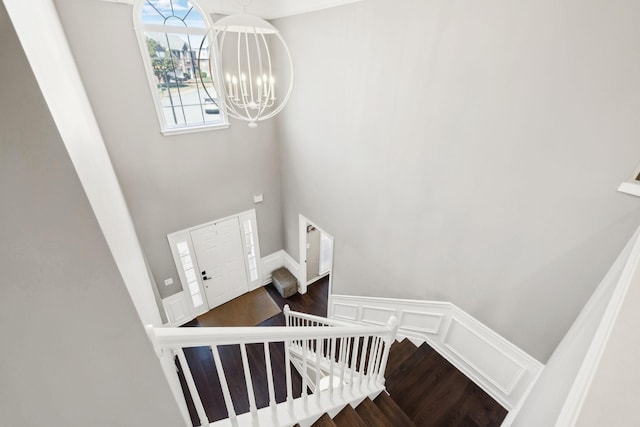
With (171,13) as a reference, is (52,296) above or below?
below

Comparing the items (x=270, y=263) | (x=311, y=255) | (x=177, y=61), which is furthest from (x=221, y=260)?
(x=177, y=61)

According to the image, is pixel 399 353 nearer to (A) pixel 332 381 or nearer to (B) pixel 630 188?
(A) pixel 332 381

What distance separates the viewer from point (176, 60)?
3.66m

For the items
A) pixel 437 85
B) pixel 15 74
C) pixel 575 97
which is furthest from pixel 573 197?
pixel 15 74

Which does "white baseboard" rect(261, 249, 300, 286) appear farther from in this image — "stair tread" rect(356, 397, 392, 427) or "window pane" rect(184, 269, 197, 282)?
"stair tread" rect(356, 397, 392, 427)

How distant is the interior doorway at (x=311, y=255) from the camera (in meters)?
4.97

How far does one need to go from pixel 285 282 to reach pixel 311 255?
2.40 feet

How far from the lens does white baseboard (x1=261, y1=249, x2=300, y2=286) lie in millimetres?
5543

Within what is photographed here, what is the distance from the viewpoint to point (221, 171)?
4352 mm

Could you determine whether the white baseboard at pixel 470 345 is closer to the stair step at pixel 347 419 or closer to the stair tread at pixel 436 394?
the stair tread at pixel 436 394

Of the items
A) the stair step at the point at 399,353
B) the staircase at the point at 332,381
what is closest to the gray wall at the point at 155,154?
the staircase at the point at 332,381

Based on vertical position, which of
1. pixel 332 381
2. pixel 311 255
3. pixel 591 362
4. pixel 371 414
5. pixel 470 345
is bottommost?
pixel 311 255

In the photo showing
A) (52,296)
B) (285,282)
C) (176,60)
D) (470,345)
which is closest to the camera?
(52,296)

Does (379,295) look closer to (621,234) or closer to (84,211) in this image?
(621,234)
